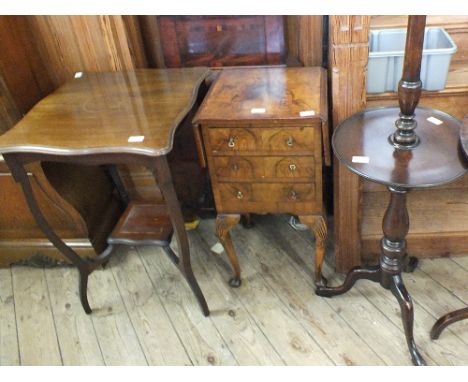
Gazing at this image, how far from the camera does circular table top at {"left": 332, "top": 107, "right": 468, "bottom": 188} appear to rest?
108 cm

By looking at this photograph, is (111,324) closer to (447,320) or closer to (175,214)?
(175,214)

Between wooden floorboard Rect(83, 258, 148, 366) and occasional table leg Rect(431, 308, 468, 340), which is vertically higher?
occasional table leg Rect(431, 308, 468, 340)

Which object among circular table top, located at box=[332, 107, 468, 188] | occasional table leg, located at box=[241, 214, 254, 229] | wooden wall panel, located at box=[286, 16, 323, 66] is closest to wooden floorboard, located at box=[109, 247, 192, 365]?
occasional table leg, located at box=[241, 214, 254, 229]

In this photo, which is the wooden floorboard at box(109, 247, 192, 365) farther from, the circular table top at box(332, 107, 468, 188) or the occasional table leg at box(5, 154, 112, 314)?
the circular table top at box(332, 107, 468, 188)

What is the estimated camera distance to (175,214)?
4.51ft

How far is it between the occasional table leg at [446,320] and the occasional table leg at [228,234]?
750 mm

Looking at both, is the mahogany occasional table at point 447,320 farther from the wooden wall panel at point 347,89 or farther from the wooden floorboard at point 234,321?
the wooden floorboard at point 234,321

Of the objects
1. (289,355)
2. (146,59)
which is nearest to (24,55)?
(146,59)

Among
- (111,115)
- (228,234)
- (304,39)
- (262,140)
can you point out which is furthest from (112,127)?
(304,39)

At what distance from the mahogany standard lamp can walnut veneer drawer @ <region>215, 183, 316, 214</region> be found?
237mm

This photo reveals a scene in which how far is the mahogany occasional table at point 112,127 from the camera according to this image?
1.22 metres

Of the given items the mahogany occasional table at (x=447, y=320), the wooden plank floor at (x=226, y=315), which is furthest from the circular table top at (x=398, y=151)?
the wooden plank floor at (x=226, y=315)

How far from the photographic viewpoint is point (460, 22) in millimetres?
1667
